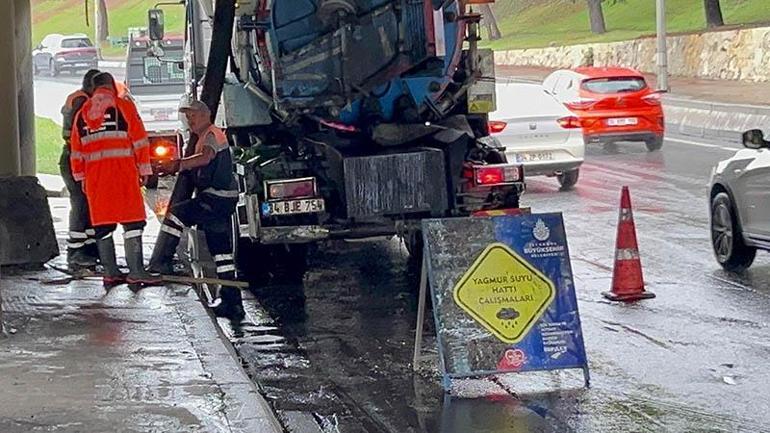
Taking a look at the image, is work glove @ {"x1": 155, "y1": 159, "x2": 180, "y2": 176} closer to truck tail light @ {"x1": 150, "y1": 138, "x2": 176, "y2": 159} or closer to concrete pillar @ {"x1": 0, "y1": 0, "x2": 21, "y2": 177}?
concrete pillar @ {"x1": 0, "y1": 0, "x2": 21, "y2": 177}

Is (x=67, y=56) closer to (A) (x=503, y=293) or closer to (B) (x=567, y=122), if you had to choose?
(B) (x=567, y=122)

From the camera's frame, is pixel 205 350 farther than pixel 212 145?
No

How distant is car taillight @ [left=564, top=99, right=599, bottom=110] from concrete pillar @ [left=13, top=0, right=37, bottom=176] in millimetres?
13338

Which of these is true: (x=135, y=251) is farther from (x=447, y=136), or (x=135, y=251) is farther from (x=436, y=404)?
(x=436, y=404)

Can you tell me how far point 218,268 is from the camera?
11469 millimetres

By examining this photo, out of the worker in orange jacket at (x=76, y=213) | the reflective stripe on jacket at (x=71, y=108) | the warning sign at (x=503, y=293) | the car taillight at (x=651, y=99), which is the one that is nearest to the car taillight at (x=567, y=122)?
the car taillight at (x=651, y=99)

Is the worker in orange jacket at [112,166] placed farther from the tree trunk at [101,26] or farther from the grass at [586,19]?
the tree trunk at [101,26]

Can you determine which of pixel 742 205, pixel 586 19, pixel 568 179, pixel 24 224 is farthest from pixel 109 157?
pixel 586 19

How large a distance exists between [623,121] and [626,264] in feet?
48.6

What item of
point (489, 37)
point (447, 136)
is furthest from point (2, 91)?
point (489, 37)

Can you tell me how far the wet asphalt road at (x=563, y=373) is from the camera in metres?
8.09

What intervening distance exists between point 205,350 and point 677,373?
10.1 ft

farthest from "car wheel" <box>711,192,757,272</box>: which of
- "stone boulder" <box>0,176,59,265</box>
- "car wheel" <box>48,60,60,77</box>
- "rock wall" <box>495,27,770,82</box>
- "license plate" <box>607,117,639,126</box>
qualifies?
"car wheel" <box>48,60,60,77</box>

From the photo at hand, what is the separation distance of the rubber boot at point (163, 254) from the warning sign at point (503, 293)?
400 centimetres
